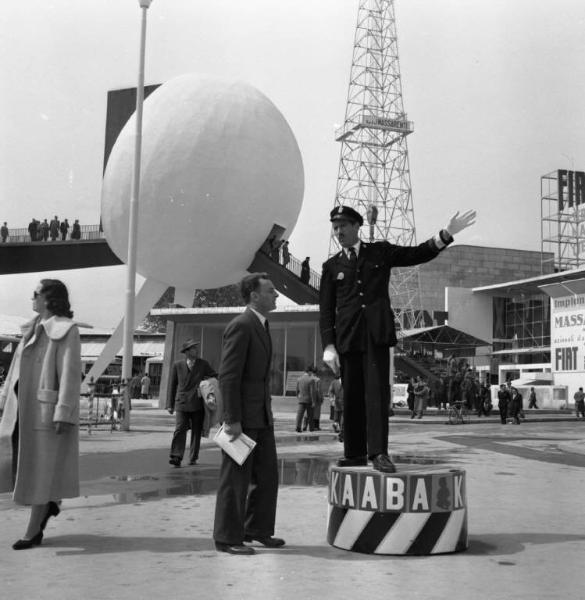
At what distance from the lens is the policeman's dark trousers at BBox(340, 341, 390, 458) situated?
5383mm

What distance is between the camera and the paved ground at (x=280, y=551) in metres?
4.19

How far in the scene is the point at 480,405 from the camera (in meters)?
29.7

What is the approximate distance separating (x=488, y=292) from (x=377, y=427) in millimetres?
57344

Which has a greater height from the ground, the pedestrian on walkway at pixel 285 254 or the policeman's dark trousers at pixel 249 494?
the pedestrian on walkway at pixel 285 254

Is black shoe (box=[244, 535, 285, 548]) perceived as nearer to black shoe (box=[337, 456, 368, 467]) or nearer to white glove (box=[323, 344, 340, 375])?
black shoe (box=[337, 456, 368, 467])

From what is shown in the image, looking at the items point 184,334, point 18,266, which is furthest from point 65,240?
point 184,334

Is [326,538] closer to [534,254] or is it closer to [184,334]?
[184,334]

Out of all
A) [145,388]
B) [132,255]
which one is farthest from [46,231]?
[132,255]

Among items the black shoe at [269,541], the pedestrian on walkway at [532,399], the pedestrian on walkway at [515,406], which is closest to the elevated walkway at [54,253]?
the pedestrian on walkway at [532,399]

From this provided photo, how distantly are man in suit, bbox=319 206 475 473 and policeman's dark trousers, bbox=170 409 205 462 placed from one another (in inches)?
203

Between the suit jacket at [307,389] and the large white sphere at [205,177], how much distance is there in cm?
1021

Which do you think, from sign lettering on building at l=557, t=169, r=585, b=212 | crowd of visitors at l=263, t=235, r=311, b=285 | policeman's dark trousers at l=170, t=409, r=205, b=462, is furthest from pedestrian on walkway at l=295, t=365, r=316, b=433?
sign lettering on building at l=557, t=169, r=585, b=212

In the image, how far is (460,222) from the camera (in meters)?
5.62

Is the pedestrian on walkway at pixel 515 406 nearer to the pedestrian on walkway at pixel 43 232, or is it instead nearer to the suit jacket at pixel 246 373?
the suit jacket at pixel 246 373
